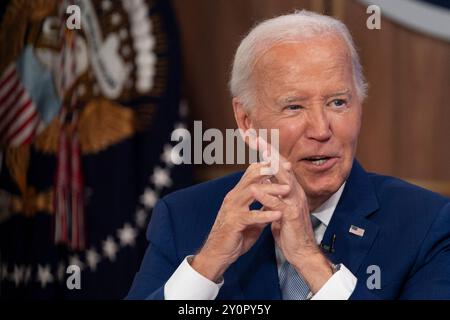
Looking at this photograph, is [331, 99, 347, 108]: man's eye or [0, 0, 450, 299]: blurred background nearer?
[331, 99, 347, 108]: man's eye

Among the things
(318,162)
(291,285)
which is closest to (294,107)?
(318,162)

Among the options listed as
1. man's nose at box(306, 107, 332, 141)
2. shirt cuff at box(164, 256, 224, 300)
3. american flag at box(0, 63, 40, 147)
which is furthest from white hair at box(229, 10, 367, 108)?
american flag at box(0, 63, 40, 147)

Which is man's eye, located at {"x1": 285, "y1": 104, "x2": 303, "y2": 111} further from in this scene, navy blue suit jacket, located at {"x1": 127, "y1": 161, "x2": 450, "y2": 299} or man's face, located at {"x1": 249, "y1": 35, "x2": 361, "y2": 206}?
navy blue suit jacket, located at {"x1": 127, "y1": 161, "x2": 450, "y2": 299}

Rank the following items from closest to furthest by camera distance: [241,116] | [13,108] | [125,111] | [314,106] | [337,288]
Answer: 1. [337,288]
2. [314,106]
3. [241,116]
4. [125,111]
5. [13,108]

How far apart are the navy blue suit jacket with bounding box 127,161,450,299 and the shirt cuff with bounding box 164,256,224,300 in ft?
0.10

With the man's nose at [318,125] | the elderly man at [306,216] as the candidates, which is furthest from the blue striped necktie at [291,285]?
the man's nose at [318,125]

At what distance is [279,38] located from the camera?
4.29 feet

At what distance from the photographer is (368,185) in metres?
1.43

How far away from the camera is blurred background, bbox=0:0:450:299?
186cm

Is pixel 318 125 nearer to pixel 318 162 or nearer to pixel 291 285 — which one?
pixel 318 162

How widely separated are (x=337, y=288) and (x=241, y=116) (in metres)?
0.43

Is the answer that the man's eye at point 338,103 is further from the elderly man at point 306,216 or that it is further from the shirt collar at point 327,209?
the shirt collar at point 327,209
